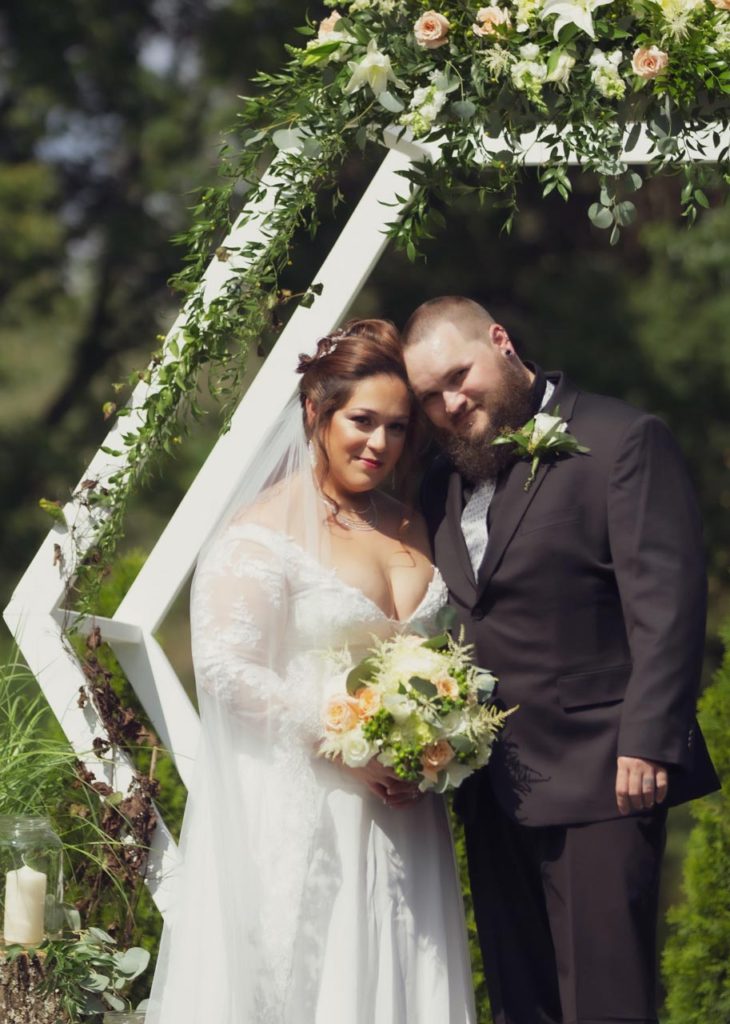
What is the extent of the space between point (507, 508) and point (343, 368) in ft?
1.86

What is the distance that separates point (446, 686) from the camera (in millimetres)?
3346

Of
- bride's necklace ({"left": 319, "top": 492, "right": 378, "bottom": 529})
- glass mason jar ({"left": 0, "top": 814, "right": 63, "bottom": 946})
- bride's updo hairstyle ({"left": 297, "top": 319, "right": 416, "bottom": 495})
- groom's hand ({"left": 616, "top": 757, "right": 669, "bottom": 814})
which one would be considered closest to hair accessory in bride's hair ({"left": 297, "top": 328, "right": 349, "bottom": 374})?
bride's updo hairstyle ({"left": 297, "top": 319, "right": 416, "bottom": 495})

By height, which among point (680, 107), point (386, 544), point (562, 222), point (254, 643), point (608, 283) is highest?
point (562, 222)

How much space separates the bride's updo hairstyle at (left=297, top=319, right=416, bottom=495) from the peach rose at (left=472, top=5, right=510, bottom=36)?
801 mm

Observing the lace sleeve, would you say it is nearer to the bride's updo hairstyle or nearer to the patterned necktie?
the bride's updo hairstyle

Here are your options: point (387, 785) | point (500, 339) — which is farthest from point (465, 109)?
point (387, 785)

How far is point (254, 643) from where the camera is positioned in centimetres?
357

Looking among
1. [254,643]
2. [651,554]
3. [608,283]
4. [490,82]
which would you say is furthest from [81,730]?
[608,283]

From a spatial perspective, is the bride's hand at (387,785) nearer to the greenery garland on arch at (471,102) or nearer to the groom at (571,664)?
the groom at (571,664)

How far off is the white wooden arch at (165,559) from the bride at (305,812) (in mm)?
370

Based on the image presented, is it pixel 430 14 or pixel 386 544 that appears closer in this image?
pixel 430 14

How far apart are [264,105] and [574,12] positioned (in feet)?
2.78

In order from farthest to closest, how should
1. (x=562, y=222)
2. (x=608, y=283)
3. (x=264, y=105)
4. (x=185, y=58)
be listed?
(x=185, y=58), (x=562, y=222), (x=608, y=283), (x=264, y=105)

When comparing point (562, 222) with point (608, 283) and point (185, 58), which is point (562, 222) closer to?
point (608, 283)
